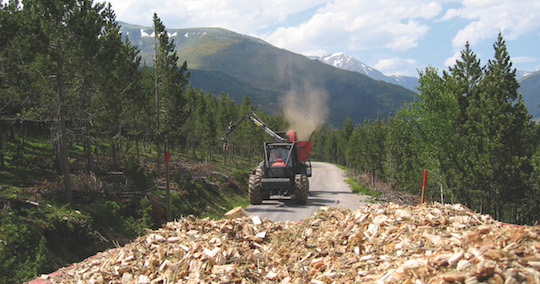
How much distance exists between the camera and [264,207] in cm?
2252

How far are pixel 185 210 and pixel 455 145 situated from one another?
21.0 metres

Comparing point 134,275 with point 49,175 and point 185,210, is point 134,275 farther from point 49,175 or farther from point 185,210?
point 49,175

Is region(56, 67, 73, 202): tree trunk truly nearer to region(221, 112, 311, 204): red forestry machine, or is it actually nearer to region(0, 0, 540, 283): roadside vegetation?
region(0, 0, 540, 283): roadside vegetation

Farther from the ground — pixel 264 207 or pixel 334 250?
pixel 334 250

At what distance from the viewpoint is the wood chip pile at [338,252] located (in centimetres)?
549

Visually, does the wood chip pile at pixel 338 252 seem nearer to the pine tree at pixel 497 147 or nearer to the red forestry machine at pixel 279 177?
the red forestry machine at pixel 279 177

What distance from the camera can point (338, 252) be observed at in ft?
24.8

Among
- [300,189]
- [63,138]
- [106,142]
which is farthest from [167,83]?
[300,189]

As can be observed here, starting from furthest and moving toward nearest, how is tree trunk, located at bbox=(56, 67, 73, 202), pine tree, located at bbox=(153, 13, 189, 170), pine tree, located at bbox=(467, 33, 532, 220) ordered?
pine tree, located at bbox=(153, 13, 189, 170)
pine tree, located at bbox=(467, 33, 532, 220)
tree trunk, located at bbox=(56, 67, 73, 202)

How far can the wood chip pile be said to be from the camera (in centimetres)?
549

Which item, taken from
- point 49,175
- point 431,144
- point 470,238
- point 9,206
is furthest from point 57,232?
point 431,144

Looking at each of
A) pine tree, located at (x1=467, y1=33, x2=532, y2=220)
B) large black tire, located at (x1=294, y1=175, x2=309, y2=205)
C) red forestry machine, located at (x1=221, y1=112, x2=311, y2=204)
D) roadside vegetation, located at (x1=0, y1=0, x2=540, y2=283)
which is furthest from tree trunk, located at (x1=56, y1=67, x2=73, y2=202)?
pine tree, located at (x1=467, y1=33, x2=532, y2=220)

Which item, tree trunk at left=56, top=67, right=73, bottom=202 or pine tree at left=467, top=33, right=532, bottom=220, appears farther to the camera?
pine tree at left=467, top=33, right=532, bottom=220

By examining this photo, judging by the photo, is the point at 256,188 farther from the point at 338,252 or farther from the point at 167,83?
the point at 338,252
